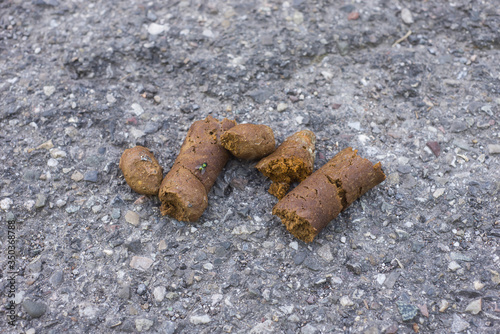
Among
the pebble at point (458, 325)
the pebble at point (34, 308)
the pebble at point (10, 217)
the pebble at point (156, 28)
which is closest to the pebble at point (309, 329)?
the pebble at point (458, 325)

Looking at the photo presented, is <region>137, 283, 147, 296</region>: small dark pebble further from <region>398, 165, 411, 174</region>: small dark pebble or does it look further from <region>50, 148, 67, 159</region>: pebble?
<region>398, 165, 411, 174</region>: small dark pebble

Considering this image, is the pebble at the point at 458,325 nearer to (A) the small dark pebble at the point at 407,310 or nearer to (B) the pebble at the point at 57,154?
(A) the small dark pebble at the point at 407,310

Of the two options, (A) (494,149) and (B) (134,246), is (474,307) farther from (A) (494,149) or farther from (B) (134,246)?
(B) (134,246)

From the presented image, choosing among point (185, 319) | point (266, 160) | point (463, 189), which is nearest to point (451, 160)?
point (463, 189)


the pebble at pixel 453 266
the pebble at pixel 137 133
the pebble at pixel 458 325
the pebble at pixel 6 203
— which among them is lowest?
the pebble at pixel 458 325

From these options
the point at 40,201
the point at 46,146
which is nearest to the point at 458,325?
the point at 40,201

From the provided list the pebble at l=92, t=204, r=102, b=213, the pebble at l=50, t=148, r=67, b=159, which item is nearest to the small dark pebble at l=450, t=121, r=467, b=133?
the pebble at l=92, t=204, r=102, b=213
